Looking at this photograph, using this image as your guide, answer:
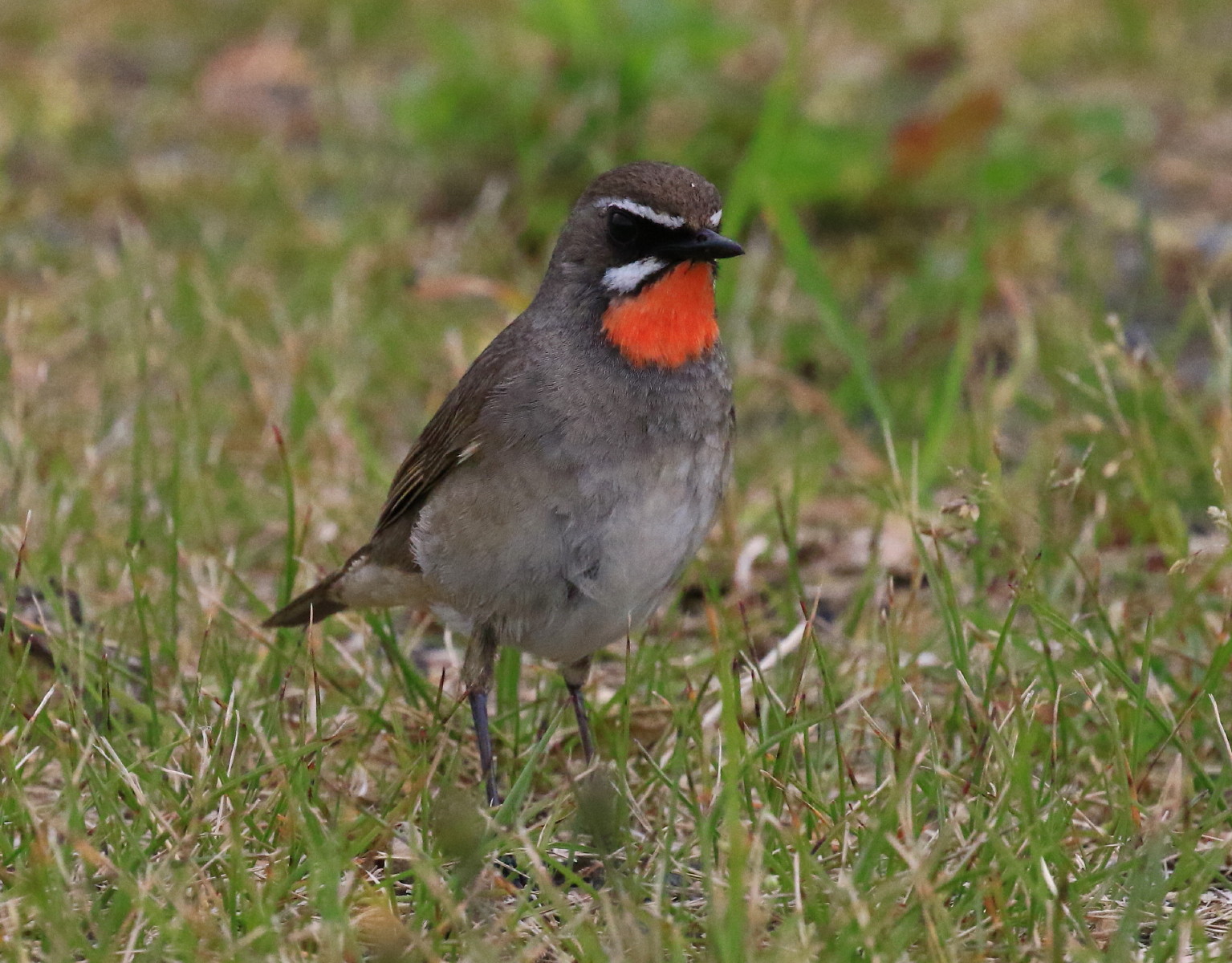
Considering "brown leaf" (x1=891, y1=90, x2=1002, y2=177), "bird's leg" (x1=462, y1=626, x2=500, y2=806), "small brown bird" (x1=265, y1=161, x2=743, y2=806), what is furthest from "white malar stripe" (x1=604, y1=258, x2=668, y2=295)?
"brown leaf" (x1=891, y1=90, x2=1002, y2=177)

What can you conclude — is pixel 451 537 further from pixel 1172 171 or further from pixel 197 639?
pixel 1172 171

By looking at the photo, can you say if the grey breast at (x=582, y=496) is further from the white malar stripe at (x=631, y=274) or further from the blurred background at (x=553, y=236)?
the blurred background at (x=553, y=236)

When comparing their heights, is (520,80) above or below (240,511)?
above

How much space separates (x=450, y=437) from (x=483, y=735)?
0.85 meters

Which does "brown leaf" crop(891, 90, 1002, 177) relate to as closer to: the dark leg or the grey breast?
the grey breast

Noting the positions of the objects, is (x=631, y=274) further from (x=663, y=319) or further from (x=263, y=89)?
(x=263, y=89)

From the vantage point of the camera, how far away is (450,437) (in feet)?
16.9

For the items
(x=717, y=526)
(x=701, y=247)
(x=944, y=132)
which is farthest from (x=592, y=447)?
(x=944, y=132)

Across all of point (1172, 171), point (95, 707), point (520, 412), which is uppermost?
point (520, 412)

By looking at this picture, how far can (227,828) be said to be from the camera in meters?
3.94

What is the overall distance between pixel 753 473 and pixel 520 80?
3520 mm

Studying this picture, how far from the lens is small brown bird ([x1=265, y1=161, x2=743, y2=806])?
186 inches

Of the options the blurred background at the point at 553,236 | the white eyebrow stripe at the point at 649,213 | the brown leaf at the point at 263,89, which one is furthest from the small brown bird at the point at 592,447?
the brown leaf at the point at 263,89

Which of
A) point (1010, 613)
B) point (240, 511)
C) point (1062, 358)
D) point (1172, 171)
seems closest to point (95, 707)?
point (240, 511)
